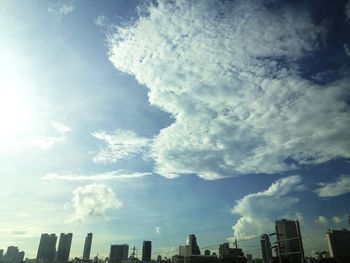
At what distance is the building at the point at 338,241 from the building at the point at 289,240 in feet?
170

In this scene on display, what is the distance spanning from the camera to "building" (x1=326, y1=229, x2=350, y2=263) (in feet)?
388

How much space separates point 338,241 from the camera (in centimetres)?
12219

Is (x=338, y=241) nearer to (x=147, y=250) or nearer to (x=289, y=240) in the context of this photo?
(x=147, y=250)

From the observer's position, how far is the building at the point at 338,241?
118 meters

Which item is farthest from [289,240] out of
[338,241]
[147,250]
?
[147,250]

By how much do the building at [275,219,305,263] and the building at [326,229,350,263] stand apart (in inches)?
2040

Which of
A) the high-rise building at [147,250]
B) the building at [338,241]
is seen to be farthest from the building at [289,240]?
the high-rise building at [147,250]

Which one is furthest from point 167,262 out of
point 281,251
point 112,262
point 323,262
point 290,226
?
point 281,251

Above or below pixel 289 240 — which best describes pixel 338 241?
above

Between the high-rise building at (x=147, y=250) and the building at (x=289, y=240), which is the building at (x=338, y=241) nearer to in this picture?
the building at (x=289, y=240)

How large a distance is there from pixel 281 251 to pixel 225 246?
128 metres

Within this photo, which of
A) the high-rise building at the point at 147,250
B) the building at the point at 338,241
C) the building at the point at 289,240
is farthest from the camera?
the high-rise building at the point at 147,250

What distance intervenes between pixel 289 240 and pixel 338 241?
10261cm

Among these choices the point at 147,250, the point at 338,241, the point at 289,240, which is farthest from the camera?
the point at 147,250
